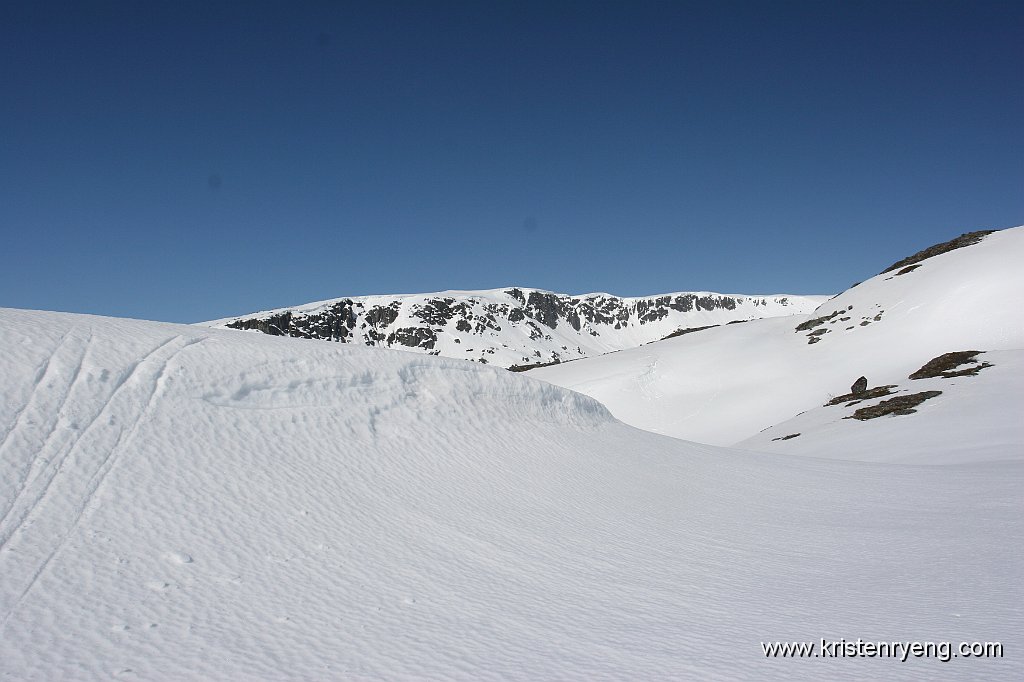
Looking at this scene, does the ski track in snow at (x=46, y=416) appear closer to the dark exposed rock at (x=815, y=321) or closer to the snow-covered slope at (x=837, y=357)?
the snow-covered slope at (x=837, y=357)

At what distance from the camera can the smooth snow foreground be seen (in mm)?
3742

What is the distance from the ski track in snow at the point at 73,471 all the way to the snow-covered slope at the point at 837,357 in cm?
2083

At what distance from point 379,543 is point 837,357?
37.5 meters

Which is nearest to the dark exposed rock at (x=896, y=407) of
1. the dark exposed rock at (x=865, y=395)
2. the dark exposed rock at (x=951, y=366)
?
the dark exposed rock at (x=865, y=395)

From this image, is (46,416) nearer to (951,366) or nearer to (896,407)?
(896,407)

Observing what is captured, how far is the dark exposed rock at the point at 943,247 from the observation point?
43969 mm

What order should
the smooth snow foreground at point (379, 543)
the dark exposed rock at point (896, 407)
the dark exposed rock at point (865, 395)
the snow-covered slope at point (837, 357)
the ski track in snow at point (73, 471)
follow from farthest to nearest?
the snow-covered slope at point (837, 357) → the dark exposed rock at point (865, 395) → the dark exposed rock at point (896, 407) → the ski track in snow at point (73, 471) → the smooth snow foreground at point (379, 543)

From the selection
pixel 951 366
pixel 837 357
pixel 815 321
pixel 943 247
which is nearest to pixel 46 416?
pixel 951 366

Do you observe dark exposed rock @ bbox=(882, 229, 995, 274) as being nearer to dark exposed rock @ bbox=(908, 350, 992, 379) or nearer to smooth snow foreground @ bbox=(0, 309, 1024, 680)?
dark exposed rock @ bbox=(908, 350, 992, 379)

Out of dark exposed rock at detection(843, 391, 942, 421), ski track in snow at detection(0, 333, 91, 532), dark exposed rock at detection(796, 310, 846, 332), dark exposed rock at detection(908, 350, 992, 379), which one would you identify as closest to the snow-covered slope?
dark exposed rock at detection(796, 310, 846, 332)

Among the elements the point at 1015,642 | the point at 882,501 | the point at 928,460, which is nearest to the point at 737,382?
the point at 928,460

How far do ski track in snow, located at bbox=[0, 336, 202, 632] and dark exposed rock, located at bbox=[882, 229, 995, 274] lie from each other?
182 ft

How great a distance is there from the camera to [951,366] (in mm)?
25203

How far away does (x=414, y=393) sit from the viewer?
31.3ft
